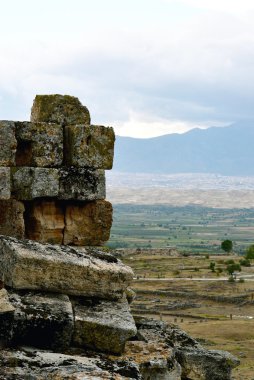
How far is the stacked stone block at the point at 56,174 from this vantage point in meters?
13.8

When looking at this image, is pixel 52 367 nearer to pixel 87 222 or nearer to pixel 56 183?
pixel 56 183

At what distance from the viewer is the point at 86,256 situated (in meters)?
11.6

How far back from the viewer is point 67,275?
10977 millimetres

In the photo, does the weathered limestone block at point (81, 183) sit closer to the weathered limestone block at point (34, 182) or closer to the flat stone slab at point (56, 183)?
the flat stone slab at point (56, 183)

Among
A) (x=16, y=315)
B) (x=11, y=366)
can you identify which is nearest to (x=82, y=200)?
(x=16, y=315)

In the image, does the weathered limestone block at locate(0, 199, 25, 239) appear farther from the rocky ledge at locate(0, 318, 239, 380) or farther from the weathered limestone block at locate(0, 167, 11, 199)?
the rocky ledge at locate(0, 318, 239, 380)

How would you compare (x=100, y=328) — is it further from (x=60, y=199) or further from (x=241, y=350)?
(x=241, y=350)

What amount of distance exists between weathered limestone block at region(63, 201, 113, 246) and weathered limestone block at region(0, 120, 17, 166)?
6.44ft

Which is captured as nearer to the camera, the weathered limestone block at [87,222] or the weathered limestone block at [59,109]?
the weathered limestone block at [59,109]

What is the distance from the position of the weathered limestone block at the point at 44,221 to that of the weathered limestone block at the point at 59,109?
6.04 ft

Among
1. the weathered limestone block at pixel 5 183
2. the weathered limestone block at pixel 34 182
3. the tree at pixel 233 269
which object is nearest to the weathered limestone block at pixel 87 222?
the weathered limestone block at pixel 34 182

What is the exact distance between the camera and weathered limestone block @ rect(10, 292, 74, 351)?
31.9ft

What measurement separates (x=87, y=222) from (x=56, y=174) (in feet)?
4.76

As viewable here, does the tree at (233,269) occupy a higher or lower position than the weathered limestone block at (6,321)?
lower
